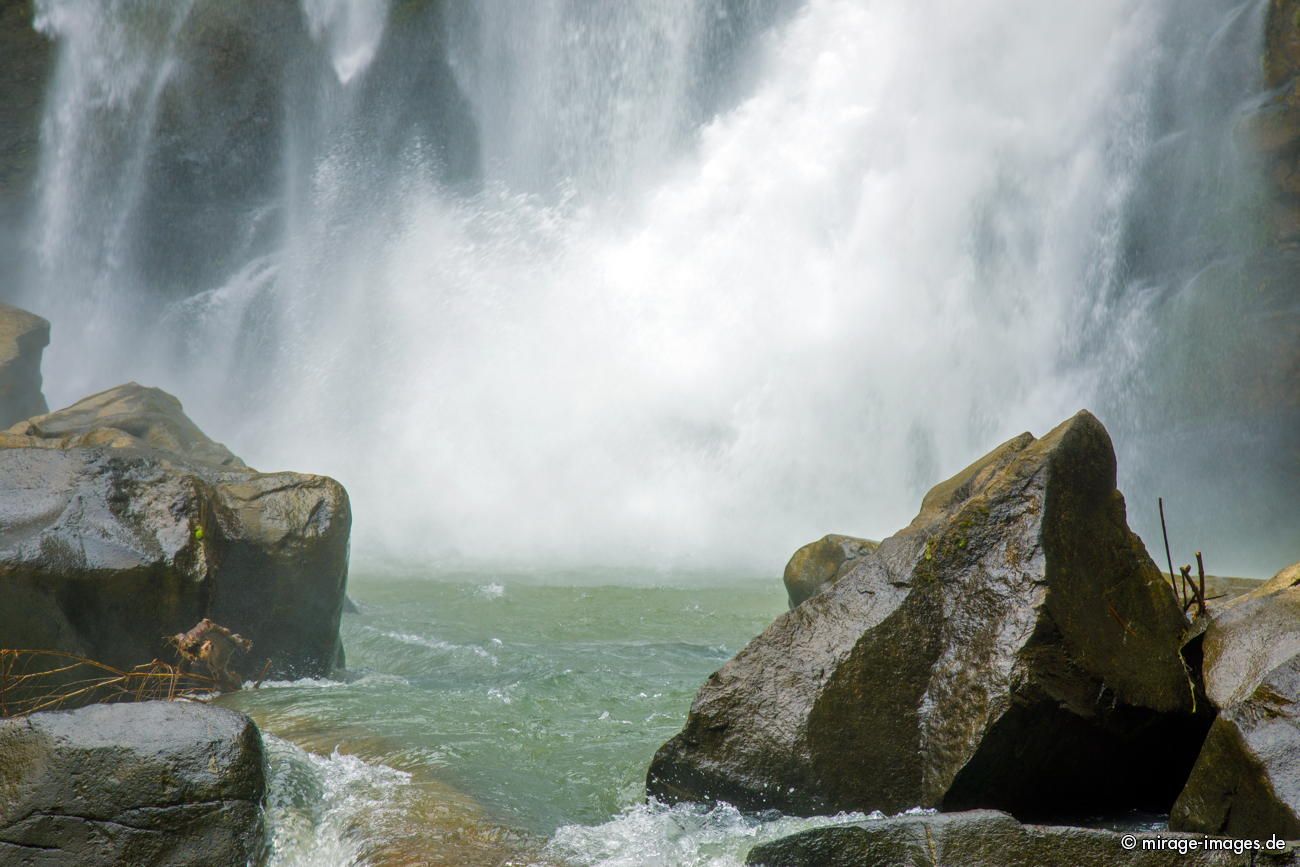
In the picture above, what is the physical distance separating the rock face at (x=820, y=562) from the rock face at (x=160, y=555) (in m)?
3.59

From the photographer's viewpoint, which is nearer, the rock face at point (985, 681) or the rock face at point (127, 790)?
the rock face at point (127, 790)

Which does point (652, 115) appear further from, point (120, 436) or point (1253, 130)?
point (120, 436)

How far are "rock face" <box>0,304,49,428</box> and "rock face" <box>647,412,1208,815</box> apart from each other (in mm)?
10893

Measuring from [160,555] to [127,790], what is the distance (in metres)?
2.57

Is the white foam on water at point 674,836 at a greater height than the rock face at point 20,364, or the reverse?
the rock face at point 20,364

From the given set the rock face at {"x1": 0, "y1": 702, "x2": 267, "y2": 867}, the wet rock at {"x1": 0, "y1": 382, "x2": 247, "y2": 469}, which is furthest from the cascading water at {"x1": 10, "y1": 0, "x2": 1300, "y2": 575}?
the rock face at {"x1": 0, "y1": 702, "x2": 267, "y2": 867}

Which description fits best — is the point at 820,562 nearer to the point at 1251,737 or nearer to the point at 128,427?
the point at 1251,737

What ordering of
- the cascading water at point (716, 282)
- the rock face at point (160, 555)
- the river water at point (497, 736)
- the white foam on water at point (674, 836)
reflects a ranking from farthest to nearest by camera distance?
the cascading water at point (716, 282)
the rock face at point (160, 555)
the river water at point (497, 736)
the white foam on water at point (674, 836)

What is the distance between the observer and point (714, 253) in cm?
1695

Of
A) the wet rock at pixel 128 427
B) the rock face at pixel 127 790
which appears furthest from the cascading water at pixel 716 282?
the rock face at pixel 127 790

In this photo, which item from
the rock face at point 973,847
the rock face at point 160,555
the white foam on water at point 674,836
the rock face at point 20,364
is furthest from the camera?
the rock face at point 20,364

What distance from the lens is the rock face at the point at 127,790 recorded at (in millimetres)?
3346

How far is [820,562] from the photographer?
27.5 ft

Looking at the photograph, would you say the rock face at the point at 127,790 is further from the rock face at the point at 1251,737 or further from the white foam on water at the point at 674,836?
the rock face at the point at 1251,737
